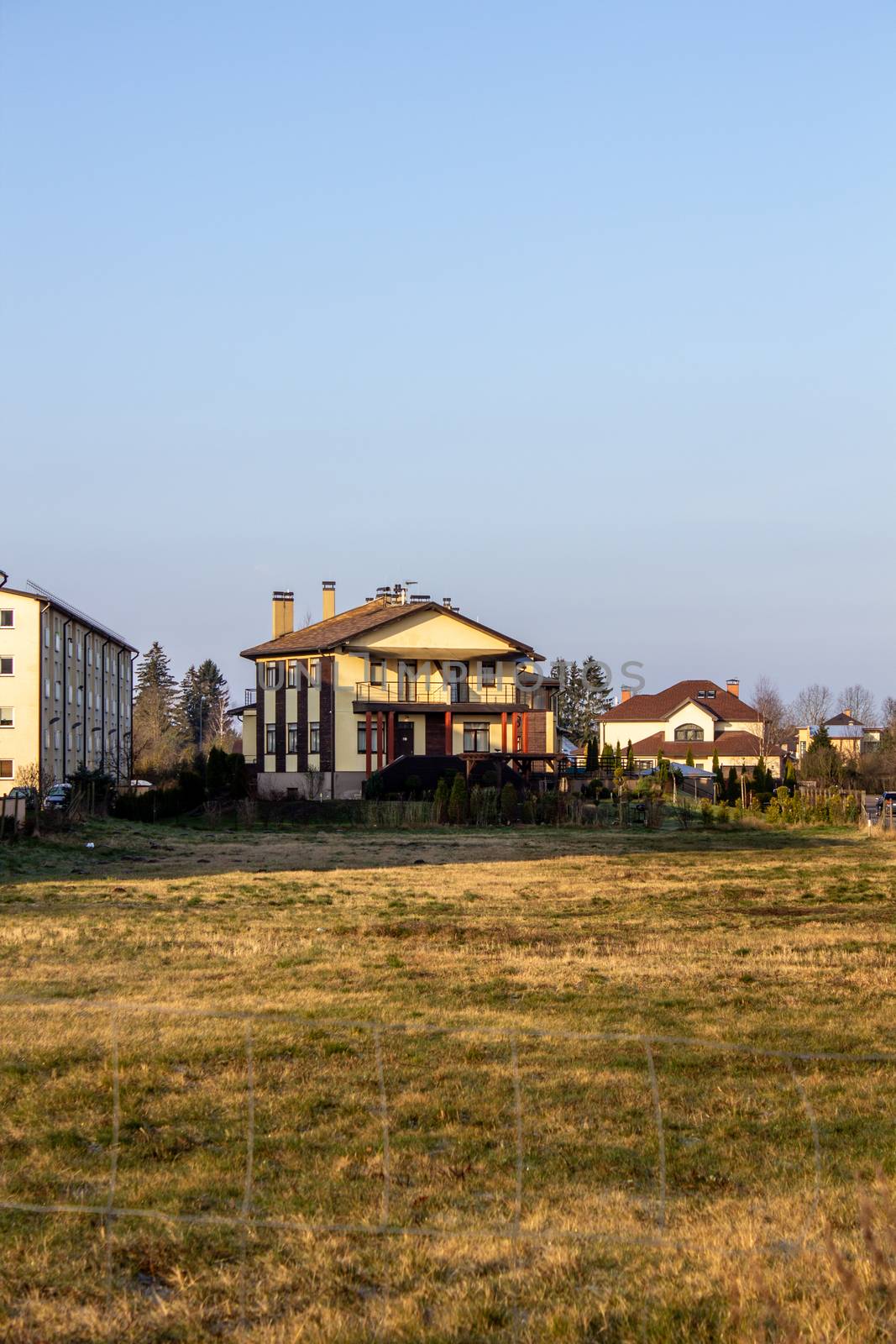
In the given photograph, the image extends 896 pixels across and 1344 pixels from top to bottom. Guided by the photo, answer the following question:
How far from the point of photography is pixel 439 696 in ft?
176

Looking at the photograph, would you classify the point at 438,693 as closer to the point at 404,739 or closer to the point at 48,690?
the point at 404,739

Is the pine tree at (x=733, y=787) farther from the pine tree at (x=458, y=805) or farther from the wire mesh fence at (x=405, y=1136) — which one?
the wire mesh fence at (x=405, y=1136)

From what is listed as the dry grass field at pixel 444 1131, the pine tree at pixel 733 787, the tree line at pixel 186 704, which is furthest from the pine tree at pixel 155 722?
the dry grass field at pixel 444 1131

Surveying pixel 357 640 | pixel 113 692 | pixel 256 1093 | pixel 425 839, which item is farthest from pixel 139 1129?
pixel 113 692

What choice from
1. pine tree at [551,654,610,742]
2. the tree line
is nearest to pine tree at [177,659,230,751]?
the tree line

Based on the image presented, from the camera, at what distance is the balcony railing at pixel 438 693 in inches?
2084

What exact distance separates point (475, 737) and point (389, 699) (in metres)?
3.93

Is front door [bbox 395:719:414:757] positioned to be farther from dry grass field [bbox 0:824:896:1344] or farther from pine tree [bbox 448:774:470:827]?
dry grass field [bbox 0:824:896:1344]

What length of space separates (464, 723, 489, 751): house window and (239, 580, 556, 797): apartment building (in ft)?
0.11

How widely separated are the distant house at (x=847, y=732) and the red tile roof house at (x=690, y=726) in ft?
28.2

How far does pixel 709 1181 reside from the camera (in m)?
6.39

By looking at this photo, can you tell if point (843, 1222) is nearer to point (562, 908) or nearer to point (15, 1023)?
point (15, 1023)

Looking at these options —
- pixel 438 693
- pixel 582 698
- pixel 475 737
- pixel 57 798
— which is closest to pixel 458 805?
pixel 57 798

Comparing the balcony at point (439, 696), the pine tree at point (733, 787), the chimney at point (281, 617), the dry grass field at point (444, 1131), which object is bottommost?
the dry grass field at point (444, 1131)
